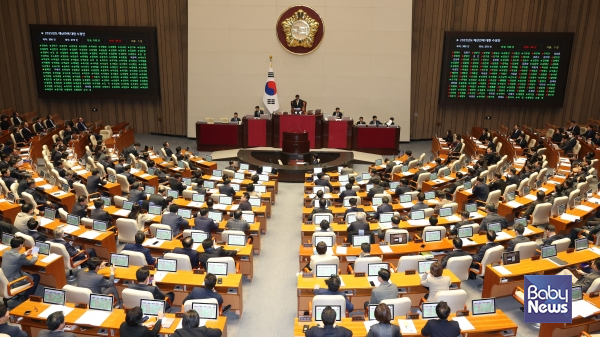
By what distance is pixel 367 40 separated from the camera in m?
22.7

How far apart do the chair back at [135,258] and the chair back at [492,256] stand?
617 centimetres

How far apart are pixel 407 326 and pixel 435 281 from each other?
125 centimetres

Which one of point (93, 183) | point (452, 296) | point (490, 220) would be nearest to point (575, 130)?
point (490, 220)

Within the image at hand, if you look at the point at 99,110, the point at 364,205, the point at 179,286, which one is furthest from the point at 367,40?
the point at 179,286

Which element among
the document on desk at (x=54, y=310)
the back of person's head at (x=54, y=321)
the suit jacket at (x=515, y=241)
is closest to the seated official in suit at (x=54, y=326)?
the back of person's head at (x=54, y=321)

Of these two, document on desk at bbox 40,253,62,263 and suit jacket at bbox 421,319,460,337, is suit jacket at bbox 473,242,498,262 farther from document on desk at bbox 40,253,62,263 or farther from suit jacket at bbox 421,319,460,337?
document on desk at bbox 40,253,62,263

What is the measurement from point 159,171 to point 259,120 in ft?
21.9

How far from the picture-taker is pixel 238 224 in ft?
Result: 34.2

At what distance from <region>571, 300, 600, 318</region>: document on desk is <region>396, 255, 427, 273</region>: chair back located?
2374 millimetres

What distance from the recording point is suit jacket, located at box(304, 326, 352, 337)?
6199 mm

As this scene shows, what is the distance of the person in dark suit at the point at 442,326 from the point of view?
6.34 metres

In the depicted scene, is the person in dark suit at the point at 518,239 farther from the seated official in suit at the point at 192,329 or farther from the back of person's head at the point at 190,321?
the back of person's head at the point at 190,321

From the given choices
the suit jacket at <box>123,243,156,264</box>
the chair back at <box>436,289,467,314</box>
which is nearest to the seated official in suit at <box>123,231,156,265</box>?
the suit jacket at <box>123,243,156,264</box>

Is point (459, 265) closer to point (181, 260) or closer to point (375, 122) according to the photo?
point (181, 260)
